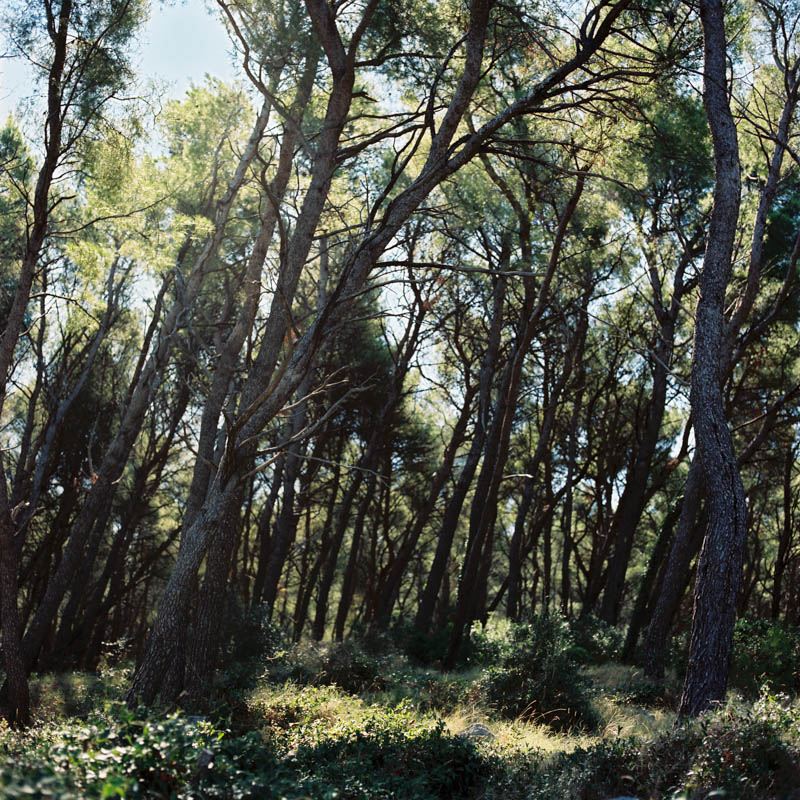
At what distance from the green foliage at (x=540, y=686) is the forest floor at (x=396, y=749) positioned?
0.05 m

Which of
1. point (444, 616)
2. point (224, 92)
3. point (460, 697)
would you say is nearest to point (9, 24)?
point (224, 92)

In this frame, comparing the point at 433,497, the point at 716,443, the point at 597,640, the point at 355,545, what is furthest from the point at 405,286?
the point at 716,443

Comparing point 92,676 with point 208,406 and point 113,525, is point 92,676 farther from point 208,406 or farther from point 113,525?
point 113,525

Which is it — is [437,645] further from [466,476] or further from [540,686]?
[540,686]

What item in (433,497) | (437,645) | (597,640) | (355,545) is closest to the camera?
(597,640)

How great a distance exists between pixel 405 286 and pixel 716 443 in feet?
35.5

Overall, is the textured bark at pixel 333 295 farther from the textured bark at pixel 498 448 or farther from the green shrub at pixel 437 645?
the green shrub at pixel 437 645

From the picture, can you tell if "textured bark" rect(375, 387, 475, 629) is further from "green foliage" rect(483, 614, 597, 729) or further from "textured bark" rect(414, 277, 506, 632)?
"green foliage" rect(483, 614, 597, 729)

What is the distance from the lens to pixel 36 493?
→ 529 inches

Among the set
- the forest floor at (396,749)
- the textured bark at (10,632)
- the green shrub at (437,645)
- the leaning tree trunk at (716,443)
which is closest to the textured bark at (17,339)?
the textured bark at (10,632)

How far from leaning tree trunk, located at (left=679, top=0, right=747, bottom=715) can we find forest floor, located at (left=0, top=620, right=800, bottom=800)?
47 cm

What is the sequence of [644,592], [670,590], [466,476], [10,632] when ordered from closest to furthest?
[10,632], [670,590], [466,476], [644,592]

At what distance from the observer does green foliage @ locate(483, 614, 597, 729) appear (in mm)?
8008

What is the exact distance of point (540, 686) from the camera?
8.36m
